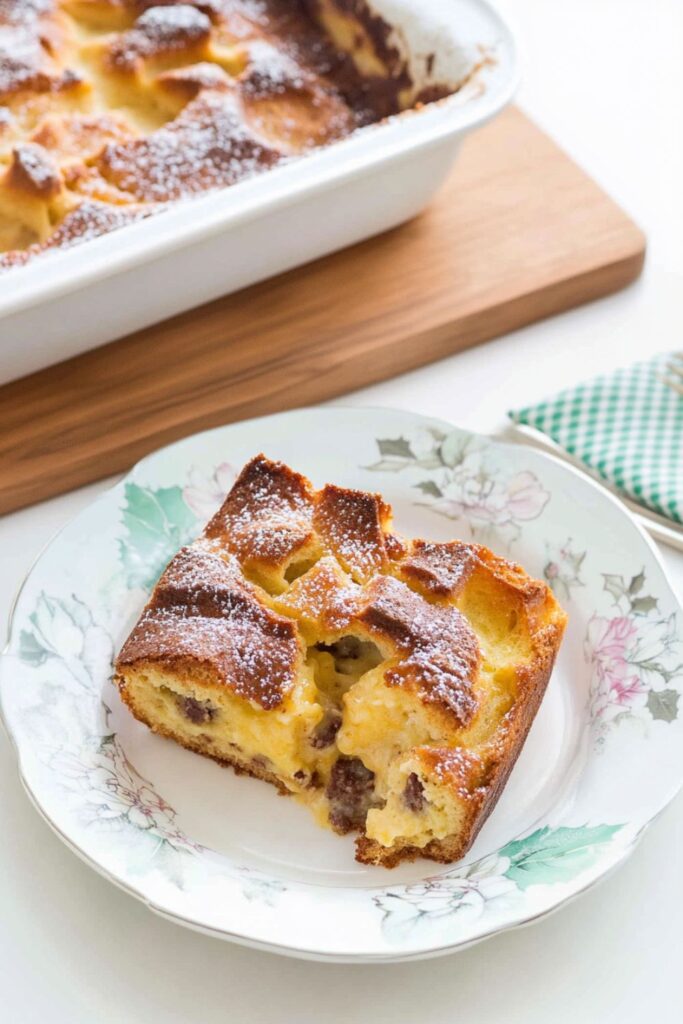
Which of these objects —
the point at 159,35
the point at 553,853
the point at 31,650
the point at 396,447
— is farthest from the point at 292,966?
the point at 159,35

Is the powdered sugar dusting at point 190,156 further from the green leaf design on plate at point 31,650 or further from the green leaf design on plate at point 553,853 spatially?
the green leaf design on plate at point 553,853

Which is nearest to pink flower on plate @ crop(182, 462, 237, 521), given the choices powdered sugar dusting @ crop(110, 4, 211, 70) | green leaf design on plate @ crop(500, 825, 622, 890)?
green leaf design on plate @ crop(500, 825, 622, 890)

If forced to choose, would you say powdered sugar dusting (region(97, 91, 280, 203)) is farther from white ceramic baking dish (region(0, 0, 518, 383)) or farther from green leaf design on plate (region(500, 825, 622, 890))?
green leaf design on plate (region(500, 825, 622, 890))

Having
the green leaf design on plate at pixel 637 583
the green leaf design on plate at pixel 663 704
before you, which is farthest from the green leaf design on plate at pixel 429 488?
the green leaf design on plate at pixel 663 704

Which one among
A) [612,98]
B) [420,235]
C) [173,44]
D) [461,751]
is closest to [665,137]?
[612,98]

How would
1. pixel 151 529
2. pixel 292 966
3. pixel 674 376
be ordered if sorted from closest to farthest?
pixel 292 966 < pixel 151 529 < pixel 674 376

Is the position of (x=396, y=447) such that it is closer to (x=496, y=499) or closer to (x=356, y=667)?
(x=496, y=499)
